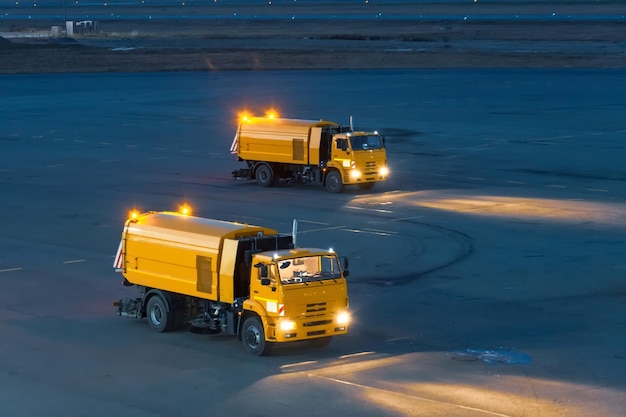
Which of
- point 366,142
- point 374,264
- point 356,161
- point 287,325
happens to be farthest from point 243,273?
point 366,142

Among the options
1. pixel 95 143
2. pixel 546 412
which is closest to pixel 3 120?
pixel 95 143

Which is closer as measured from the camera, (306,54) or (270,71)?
(270,71)

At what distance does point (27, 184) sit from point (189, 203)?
32.8 feet

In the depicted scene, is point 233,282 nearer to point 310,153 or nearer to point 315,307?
point 315,307

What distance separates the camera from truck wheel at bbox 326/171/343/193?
2109 inches

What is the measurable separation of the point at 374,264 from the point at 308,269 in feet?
34.9

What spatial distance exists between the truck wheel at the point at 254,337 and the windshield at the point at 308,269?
124cm

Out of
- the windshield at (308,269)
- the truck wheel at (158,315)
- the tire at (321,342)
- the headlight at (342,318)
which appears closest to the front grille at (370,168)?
the truck wheel at (158,315)

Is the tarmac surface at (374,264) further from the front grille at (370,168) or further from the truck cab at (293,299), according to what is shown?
the front grille at (370,168)

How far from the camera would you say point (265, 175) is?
56.1 meters

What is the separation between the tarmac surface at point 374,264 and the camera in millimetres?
24859

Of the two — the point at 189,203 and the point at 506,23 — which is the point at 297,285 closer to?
the point at 189,203

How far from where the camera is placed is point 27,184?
55.9 meters

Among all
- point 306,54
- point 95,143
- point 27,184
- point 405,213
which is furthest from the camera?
point 306,54
